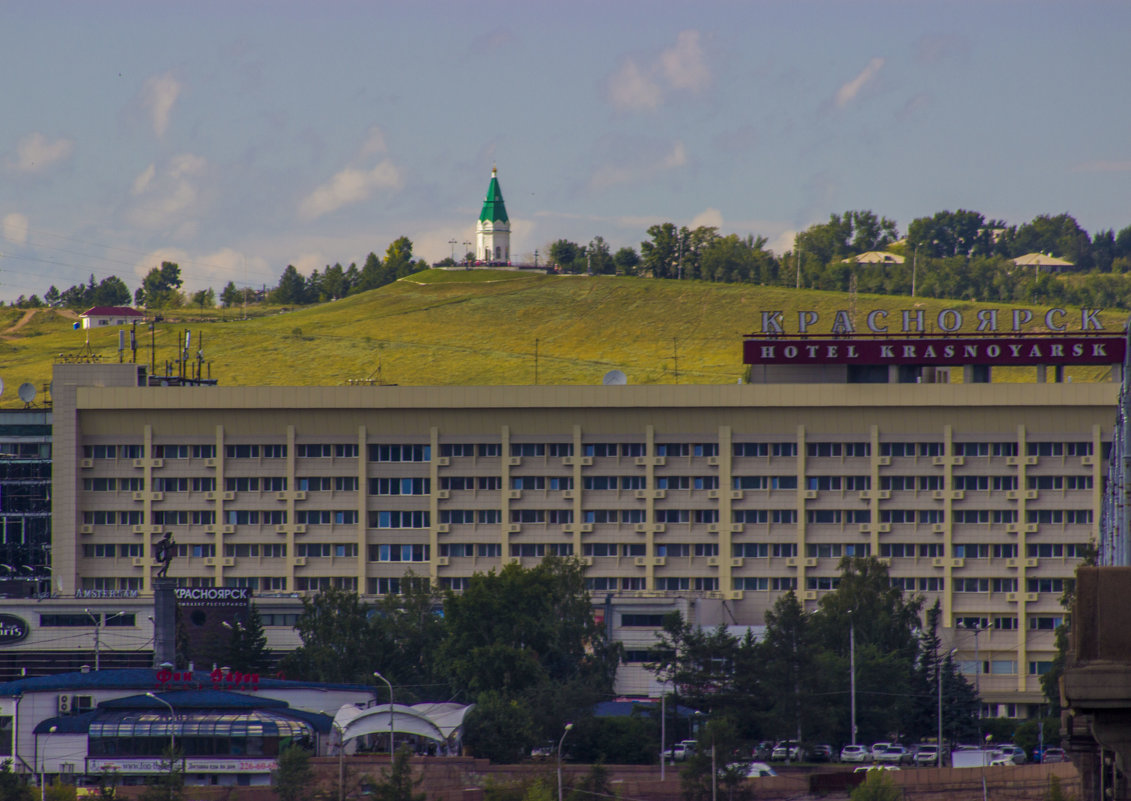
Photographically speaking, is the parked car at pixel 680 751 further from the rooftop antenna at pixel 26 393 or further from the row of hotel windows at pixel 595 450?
the rooftop antenna at pixel 26 393

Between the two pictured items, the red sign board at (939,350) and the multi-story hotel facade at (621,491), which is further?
the multi-story hotel facade at (621,491)

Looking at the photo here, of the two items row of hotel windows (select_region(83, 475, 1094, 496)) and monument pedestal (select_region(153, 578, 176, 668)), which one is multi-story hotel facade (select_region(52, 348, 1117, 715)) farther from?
monument pedestal (select_region(153, 578, 176, 668))

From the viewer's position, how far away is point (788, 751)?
111 meters

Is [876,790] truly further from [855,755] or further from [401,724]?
[401,724]

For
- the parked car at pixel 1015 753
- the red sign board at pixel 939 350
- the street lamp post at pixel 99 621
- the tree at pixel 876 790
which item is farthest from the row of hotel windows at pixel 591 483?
the tree at pixel 876 790


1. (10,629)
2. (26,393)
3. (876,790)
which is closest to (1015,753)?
(876,790)

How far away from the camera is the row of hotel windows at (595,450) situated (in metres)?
150

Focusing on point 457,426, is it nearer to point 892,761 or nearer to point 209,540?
point 209,540

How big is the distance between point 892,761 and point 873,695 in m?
7.38

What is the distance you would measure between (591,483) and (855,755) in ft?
158

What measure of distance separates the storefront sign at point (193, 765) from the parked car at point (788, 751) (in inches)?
1284

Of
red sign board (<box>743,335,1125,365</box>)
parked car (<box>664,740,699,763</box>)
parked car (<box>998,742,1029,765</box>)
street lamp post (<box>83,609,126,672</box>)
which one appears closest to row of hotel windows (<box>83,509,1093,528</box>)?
red sign board (<box>743,335,1125,365</box>)

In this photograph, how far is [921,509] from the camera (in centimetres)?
15125

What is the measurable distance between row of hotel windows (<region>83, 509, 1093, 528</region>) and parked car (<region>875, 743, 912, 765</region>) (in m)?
41.6
